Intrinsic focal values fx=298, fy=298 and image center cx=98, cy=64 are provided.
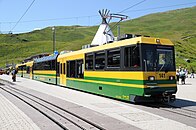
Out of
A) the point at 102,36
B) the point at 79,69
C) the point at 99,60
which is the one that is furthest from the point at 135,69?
the point at 102,36

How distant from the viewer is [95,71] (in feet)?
56.6

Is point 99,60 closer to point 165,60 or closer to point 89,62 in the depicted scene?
point 89,62

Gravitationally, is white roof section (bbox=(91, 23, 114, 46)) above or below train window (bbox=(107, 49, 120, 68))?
above

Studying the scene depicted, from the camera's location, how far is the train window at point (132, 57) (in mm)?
12867

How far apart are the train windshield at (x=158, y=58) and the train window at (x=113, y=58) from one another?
6.15ft

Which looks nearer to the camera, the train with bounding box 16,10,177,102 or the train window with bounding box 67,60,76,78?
the train with bounding box 16,10,177,102

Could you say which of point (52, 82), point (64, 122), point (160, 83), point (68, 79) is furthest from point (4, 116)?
point (52, 82)

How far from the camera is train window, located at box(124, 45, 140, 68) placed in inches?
507

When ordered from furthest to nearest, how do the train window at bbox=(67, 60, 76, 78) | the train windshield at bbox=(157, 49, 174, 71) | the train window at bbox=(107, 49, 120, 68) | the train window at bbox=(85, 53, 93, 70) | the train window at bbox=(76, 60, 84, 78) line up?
1. the train window at bbox=(67, 60, 76, 78)
2. the train window at bbox=(76, 60, 84, 78)
3. the train window at bbox=(85, 53, 93, 70)
4. the train window at bbox=(107, 49, 120, 68)
5. the train windshield at bbox=(157, 49, 174, 71)

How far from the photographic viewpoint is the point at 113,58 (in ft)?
49.0

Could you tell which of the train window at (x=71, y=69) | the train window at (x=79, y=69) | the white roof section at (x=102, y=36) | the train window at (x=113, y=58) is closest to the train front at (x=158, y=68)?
the train window at (x=113, y=58)

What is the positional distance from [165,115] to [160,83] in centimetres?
255

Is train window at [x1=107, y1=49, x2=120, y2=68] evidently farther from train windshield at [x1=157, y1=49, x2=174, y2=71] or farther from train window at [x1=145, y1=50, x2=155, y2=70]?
→ train windshield at [x1=157, y1=49, x2=174, y2=71]

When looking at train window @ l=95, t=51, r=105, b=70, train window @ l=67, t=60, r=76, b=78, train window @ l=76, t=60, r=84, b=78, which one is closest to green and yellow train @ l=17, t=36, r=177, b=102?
train window @ l=95, t=51, r=105, b=70
